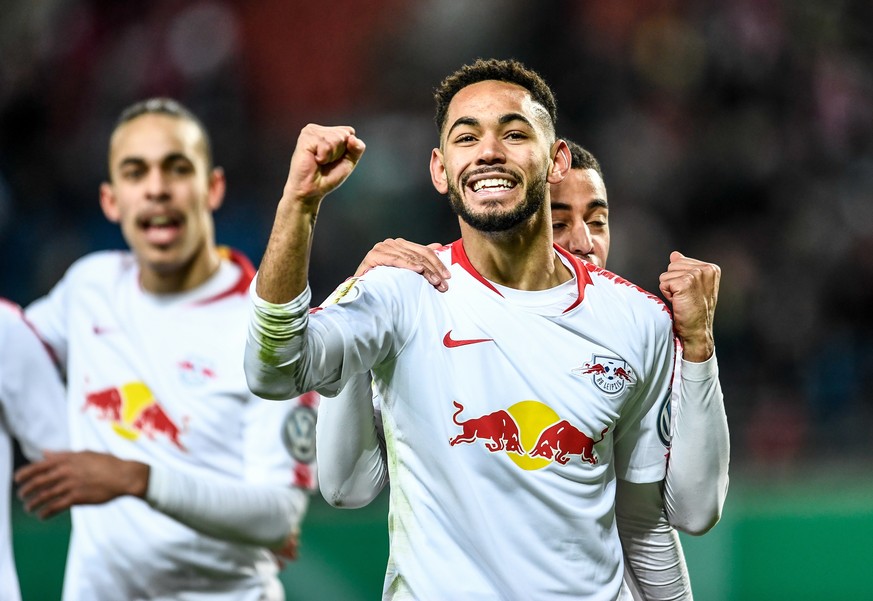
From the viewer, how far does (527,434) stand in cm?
267

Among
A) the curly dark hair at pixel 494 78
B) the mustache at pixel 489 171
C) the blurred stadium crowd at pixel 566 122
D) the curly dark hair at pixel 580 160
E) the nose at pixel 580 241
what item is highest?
the blurred stadium crowd at pixel 566 122

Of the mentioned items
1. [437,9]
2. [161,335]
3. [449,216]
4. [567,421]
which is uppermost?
[437,9]

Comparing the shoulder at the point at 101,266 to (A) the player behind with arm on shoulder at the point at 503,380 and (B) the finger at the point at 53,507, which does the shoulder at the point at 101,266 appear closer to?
(B) the finger at the point at 53,507

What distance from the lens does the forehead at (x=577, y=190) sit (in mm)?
3453

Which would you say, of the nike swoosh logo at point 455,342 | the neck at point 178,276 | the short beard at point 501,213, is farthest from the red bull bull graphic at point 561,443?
the neck at point 178,276

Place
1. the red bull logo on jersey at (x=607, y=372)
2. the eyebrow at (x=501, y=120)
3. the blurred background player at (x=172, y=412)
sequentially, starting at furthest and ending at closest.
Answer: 1. the blurred background player at (x=172, y=412)
2. the eyebrow at (x=501, y=120)
3. the red bull logo on jersey at (x=607, y=372)

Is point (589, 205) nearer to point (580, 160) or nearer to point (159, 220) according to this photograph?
point (580, 160)

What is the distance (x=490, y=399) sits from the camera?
8.75 feet

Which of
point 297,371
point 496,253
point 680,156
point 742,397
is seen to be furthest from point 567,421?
point 680,156

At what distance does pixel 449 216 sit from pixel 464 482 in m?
6.11

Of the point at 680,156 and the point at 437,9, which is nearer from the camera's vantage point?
the point at 680,156

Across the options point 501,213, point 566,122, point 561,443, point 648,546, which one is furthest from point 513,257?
point 566,122

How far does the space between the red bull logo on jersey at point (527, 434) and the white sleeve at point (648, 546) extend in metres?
0.34

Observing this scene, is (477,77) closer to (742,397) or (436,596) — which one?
(436,596)
